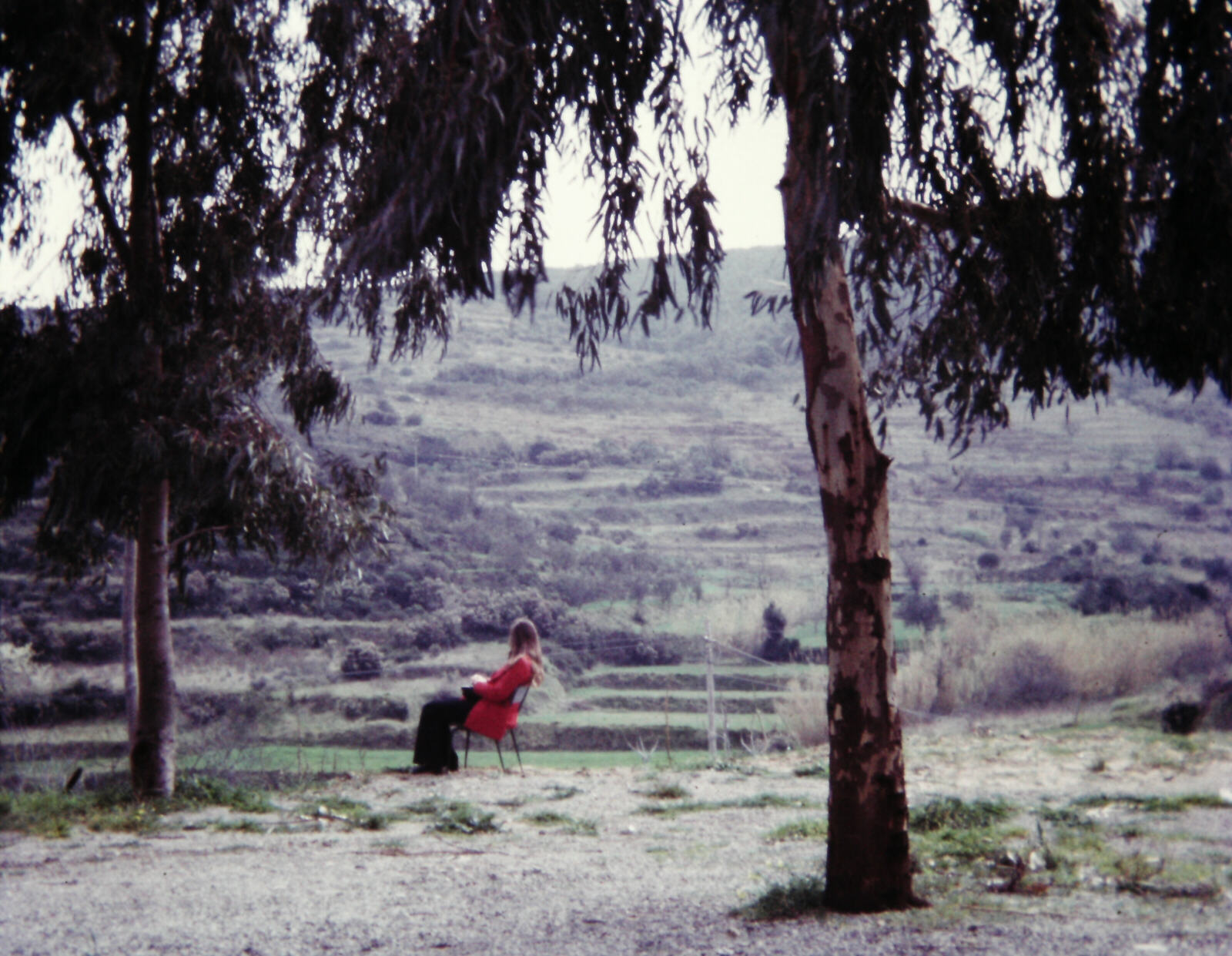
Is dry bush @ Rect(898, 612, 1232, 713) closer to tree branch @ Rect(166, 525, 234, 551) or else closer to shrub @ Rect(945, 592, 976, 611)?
shrub @ Rect(945, 592, 976, 611)

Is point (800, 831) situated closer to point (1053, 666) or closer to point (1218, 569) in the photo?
point (1053, 666)

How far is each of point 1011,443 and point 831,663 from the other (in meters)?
44.4

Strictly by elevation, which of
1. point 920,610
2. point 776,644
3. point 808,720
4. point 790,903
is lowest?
point 776,644

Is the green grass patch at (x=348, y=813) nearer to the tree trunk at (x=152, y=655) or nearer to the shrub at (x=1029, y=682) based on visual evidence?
the tree trunk at (x=152, y=655)

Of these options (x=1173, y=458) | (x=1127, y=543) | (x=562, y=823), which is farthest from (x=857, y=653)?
(x=1173, y=458)

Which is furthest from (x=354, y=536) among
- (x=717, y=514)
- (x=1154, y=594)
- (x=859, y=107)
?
(x=717, y=514)

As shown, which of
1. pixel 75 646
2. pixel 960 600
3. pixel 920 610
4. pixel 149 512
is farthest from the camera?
pixel 960 600

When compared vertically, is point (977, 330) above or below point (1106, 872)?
above

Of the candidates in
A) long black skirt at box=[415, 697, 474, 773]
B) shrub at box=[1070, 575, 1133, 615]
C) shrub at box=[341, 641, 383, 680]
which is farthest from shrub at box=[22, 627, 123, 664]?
shrub at box=[1070, 575, 1133, 615]

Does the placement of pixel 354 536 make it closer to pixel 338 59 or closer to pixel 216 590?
pixel 338 59

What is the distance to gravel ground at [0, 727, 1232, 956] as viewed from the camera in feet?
12.7

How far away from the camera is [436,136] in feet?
12.7

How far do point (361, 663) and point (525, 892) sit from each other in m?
18.0

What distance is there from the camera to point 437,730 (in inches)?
376
